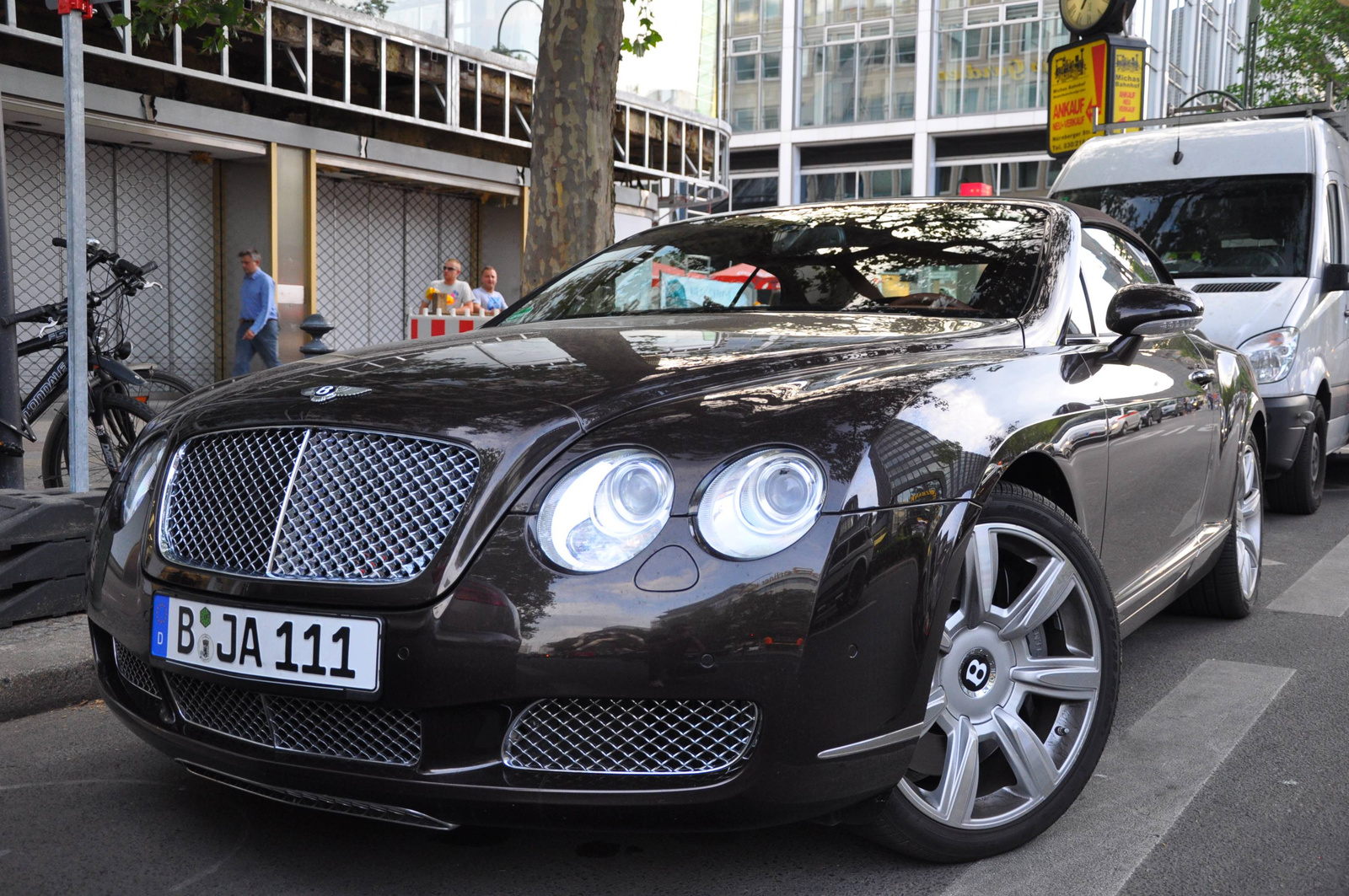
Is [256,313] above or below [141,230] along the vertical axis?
below

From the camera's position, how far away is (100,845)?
8.80ft

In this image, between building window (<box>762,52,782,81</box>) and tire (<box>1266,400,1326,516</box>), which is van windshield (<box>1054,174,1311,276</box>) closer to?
tire (<box>1266,400,1326,516</box>)

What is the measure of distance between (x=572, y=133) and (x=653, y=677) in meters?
5.79

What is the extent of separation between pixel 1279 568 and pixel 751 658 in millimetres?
4674

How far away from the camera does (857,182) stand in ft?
119

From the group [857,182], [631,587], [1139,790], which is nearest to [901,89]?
[857,182]

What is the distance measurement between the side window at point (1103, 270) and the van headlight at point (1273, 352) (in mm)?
3476

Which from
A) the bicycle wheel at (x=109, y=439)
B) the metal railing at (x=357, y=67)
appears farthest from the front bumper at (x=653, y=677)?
the metal railing at (x=357, y=67)

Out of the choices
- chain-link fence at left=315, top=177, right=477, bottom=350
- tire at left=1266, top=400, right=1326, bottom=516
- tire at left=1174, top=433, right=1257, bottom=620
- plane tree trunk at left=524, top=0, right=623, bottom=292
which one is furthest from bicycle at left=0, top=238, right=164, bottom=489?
chain-link fence at left=315, top=177, right=477, bottom=350

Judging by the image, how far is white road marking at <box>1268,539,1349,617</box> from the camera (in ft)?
16.7

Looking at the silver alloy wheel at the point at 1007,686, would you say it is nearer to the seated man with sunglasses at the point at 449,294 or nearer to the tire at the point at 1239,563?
the tire at the point at 1239,563

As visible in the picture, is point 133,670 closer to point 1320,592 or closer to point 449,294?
point 1320,592

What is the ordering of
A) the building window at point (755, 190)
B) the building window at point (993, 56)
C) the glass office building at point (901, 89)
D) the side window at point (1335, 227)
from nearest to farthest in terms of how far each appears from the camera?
the side window at point (1335, 227)
the building window at point (993, 56)
the glass office building at point (901, 89)
the building window at point (755, 190)

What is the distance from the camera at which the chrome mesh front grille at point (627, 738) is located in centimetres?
214
